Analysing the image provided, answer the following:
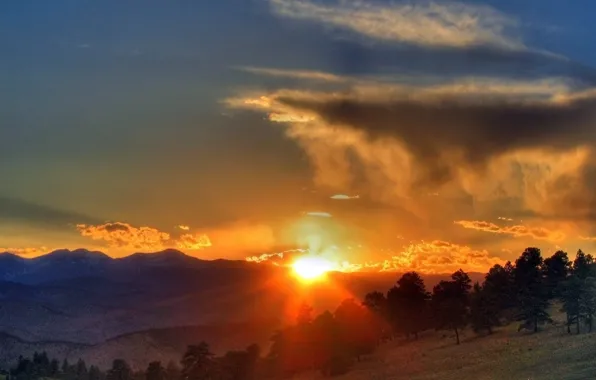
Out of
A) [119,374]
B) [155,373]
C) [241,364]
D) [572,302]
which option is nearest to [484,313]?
[572,302]

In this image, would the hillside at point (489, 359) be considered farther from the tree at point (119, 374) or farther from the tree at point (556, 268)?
the tree at point (119, 374)

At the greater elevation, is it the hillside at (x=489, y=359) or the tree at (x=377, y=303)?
the tree at (x=377, y=303)

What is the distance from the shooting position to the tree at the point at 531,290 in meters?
110

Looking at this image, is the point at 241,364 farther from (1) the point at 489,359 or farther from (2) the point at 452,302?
(1) the point at 489,359

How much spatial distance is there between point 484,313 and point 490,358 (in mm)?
32294

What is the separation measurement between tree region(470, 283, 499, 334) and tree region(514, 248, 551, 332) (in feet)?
15.6

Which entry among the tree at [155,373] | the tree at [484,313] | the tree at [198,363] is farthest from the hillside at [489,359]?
the tree at [155,373]

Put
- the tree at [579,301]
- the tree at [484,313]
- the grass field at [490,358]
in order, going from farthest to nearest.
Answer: the tree at [484,313] → the tree at [579,301] → the grass field at [490,358]

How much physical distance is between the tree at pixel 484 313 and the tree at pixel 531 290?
4743 mm

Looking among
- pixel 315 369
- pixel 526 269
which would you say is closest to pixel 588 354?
pixel 526 269

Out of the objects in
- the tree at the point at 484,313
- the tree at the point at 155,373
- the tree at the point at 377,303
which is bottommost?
the tree at the point at 155,373

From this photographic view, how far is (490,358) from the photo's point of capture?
94.1m

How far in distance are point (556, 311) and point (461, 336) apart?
16.9 meters

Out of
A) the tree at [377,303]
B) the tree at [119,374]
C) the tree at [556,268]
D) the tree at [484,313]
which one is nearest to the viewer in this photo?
the tree at [484,313]
